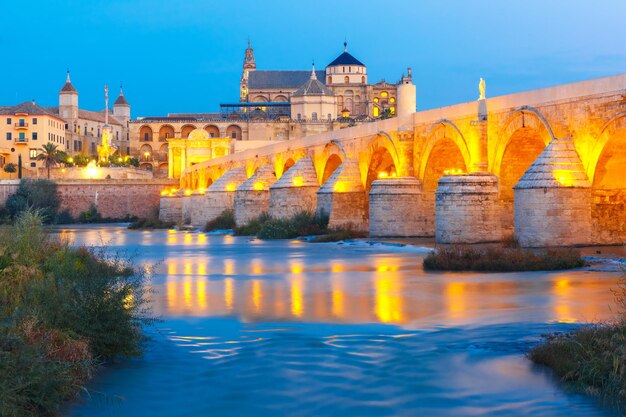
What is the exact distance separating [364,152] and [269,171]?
8664 mm

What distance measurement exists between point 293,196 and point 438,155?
23.8 ft

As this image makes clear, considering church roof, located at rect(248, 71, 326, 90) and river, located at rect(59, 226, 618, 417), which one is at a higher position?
church roof, located at rect(248, 71, 326, 90)

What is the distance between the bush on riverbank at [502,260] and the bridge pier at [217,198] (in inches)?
938

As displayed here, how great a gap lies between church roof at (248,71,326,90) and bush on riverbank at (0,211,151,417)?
Result: 8016 centimetres

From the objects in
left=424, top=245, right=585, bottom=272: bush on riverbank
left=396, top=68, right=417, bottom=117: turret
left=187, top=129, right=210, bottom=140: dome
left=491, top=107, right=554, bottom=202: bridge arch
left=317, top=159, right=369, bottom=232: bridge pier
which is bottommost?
left=424, top=245, right=585, bottom=272: bush on riverbank

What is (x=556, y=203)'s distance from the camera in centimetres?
1733

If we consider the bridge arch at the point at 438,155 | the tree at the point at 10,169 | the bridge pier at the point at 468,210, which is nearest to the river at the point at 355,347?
the bridge pier at the point at 468,210

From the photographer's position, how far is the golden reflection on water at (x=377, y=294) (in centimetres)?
1034

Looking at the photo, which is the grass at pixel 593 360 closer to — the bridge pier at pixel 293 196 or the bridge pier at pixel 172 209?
the bridge pier at pixel 293 196

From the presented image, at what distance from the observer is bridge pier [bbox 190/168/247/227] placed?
39.8 metres

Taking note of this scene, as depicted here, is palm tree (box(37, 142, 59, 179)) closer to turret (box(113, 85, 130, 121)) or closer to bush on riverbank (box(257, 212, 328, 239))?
turret (box(113, 85, 130, 121))

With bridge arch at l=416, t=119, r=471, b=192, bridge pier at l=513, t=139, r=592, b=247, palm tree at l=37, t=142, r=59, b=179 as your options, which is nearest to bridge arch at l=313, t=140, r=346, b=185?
bridge arch at l=416, t=119, r=471, b=192

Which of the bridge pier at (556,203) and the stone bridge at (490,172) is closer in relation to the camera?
the bridge pier at (556,203)

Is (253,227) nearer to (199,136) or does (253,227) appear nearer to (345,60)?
(199,136)
